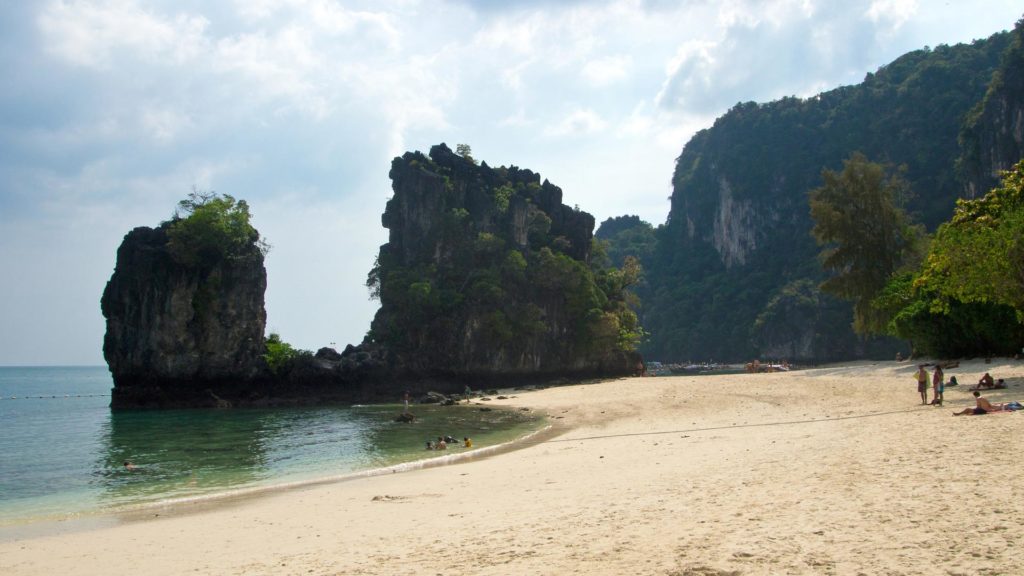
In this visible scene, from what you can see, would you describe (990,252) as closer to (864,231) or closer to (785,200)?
(864,231)

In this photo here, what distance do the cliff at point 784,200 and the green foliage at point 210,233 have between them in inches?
3300

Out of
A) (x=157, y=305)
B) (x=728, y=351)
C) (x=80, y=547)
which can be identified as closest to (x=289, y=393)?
(x=157, y=305)

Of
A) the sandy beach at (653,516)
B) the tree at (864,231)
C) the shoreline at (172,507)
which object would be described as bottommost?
the shoreline at (172,507)

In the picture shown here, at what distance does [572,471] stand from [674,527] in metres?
6.20

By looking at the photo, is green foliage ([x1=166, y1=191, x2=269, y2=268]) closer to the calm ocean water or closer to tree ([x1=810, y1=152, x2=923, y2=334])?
the calm ocean water

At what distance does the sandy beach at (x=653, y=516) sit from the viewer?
19.9 ft

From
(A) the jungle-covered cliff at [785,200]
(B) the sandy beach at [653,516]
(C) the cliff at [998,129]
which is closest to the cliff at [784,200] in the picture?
(A) the jungle-covered cliff at [785,200]

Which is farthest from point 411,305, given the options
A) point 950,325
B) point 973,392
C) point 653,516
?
point 653,516

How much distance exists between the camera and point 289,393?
4950 centimetres

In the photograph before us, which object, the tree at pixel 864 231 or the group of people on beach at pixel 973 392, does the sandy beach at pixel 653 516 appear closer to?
the group of people on beach at pixel 973 392

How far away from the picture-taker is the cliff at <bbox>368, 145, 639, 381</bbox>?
182ft

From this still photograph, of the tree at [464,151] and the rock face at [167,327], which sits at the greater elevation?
the tree at [464,151]

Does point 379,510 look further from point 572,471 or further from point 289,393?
point 289,393

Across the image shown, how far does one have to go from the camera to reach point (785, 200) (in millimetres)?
120938
